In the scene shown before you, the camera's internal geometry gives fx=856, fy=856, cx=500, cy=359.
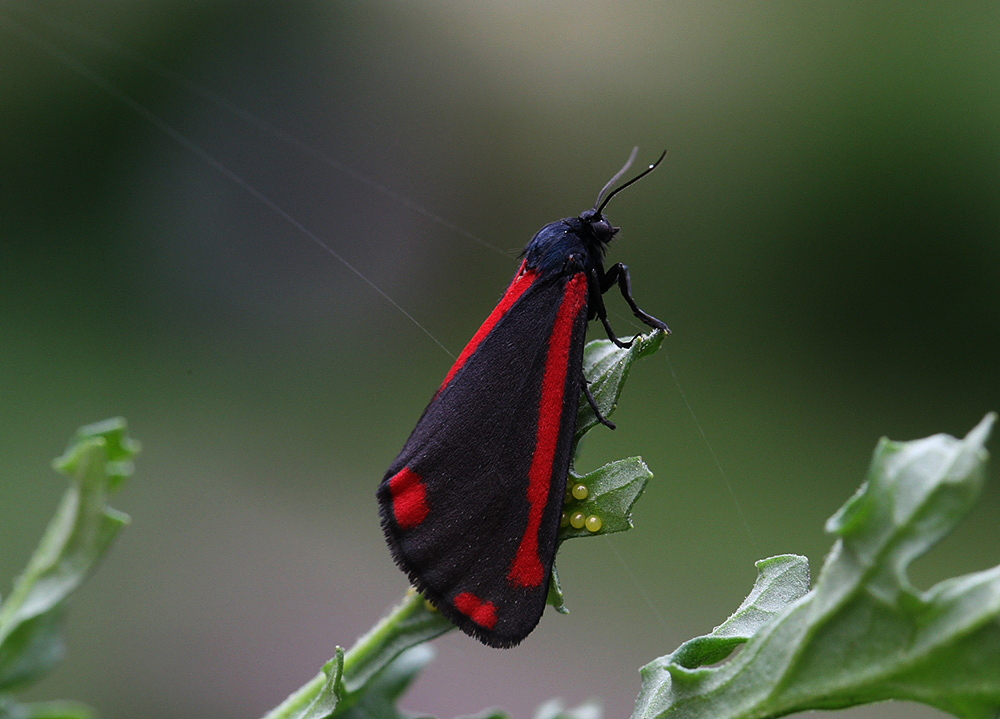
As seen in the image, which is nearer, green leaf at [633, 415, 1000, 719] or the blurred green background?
green leaf at [633, 415, 1000, 719]

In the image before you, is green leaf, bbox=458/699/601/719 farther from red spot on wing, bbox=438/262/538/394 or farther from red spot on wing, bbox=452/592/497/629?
red spot on wing, bbox=438/262/538/394

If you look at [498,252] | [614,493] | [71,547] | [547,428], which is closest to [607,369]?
[547,428]

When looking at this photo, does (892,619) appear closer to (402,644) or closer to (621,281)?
(402,644)

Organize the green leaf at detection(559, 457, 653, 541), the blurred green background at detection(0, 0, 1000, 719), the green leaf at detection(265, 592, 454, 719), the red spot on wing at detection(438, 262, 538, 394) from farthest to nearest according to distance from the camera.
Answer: the blurred green background at detection(0, 0, 1000, 719)
the red spot on wing at detection(438, 262, 538, 394)
the green leaf at detection(559, 457, 653, 541)
the green leaf at detection(265, 592, 454, 719)

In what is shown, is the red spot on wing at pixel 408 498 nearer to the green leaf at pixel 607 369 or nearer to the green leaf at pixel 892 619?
the green leaf at pixel 607 369

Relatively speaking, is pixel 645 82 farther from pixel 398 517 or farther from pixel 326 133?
pixel 398 517

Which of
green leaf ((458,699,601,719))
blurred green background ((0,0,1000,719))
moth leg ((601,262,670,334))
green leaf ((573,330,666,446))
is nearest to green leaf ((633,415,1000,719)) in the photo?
green leaf ((458,699,601,719))
